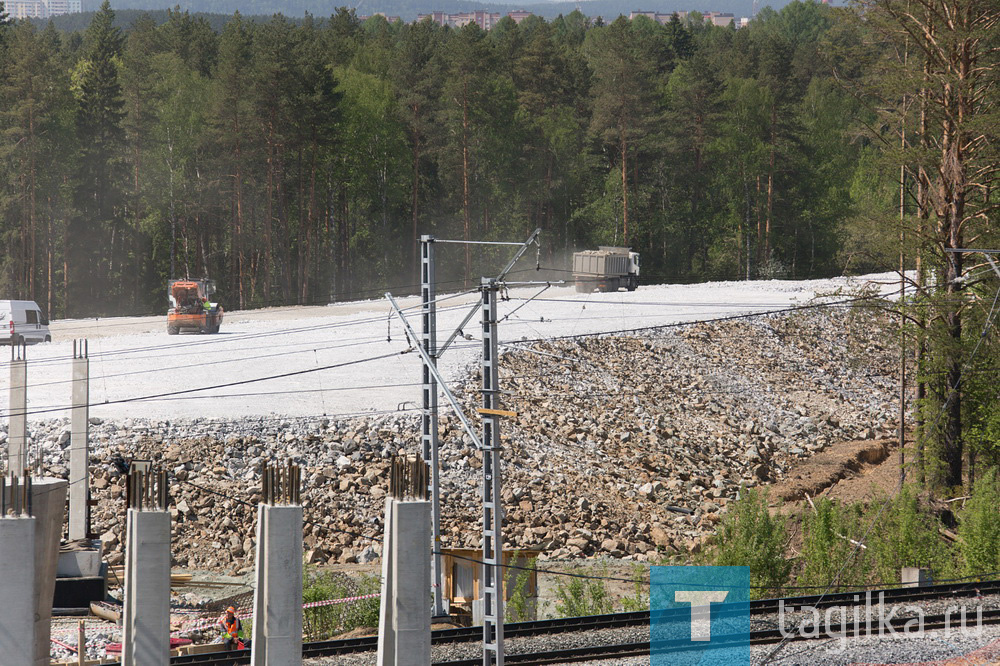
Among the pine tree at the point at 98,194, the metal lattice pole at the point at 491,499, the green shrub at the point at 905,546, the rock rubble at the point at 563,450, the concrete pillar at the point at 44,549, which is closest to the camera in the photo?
the metal lattice pole at the point at 491,499

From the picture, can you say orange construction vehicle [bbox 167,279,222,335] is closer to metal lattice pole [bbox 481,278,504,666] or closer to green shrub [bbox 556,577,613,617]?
green shrub [bbox 556,577,613,617]

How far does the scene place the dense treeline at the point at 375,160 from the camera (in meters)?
65.6

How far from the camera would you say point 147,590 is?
16.5 metres

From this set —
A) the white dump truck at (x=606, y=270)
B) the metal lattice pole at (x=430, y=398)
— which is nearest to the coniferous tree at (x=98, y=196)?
the white dump truck at (x=606, y=270)

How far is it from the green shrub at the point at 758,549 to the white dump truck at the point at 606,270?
31455mm

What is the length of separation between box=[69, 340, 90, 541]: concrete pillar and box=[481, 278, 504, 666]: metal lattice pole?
43.0 feet

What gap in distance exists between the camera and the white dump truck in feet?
186

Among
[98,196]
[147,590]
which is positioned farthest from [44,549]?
[98,196]

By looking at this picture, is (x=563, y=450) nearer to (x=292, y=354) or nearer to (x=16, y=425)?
(x=292, y=354)

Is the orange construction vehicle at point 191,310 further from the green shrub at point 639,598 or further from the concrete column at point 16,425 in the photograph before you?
the green shrub at point 639,598

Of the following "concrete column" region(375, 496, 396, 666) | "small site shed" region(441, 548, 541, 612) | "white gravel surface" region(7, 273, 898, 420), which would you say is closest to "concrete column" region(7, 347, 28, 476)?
"white gravel surface" region(7, 273, 898, 420)

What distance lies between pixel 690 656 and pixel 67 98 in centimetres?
6078

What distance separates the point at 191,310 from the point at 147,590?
100.0 feet

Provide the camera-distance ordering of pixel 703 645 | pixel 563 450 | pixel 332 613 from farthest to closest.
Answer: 1. pixel 563 450
2. pixel 332 613
3. pixel 703 645
